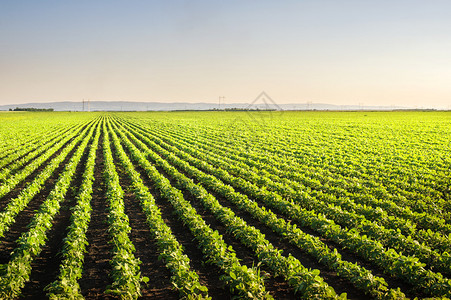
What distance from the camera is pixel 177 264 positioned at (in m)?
6.09

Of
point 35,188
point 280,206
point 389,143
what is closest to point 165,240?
point 280,206

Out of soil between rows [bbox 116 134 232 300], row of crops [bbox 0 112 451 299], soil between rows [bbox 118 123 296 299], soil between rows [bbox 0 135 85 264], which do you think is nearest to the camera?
row of crops [bbox 0 112 451 299]

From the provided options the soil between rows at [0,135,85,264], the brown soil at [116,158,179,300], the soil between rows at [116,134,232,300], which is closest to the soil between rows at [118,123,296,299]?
the soil between rows at [116,134,232,300]

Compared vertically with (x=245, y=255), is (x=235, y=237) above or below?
above

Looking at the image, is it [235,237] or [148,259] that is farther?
[235,237]

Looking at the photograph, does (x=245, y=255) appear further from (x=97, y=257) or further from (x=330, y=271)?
(x=97, y=257)

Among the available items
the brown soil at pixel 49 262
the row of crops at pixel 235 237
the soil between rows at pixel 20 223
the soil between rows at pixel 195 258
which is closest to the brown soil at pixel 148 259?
the row of crops at pixel 235 237

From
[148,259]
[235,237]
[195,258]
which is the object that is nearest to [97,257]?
[148,259]

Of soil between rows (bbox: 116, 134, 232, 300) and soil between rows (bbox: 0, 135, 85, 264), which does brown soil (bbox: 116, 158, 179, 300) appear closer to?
soil between rows (bbox: 116, 134, 232, 300)

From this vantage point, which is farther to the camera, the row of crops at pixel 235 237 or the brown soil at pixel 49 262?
the brown soil at pixel 49 262

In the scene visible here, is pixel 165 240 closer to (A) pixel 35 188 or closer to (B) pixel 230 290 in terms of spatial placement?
(B) pixel 230 290

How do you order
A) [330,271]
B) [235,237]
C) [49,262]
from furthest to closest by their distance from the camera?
1. [235,237]
2. [49,262]
3. [330,271]

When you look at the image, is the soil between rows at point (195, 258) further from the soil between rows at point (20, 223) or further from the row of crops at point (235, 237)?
the soil between rows at point (20, 223)

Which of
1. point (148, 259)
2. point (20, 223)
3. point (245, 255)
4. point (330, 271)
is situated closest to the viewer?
point (330, 271)
